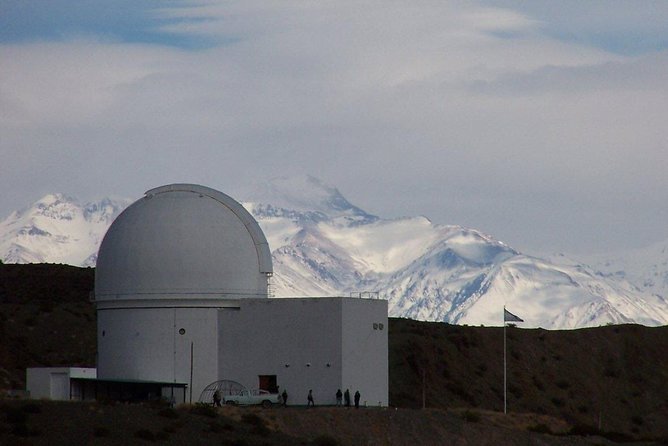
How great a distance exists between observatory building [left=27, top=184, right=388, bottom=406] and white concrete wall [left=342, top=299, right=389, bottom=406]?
5cm

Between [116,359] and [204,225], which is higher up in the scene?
[204,225]

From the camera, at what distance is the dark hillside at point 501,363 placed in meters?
89.8

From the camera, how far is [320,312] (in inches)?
2616

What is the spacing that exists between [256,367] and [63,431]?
59.6 ft

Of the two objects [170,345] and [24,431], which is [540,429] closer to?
[170,345]

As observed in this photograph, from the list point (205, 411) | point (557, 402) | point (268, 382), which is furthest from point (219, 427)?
point (557, 402)

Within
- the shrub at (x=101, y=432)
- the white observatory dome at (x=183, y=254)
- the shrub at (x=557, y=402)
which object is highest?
the white observatory dome at (x=183, y=254)

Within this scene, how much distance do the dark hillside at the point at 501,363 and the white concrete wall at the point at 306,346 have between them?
61.9 feet

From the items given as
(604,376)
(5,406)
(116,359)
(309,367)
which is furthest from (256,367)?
(604,376)

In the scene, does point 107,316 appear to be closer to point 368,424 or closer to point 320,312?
point 320,312

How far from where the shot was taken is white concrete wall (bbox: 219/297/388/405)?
66.0 m

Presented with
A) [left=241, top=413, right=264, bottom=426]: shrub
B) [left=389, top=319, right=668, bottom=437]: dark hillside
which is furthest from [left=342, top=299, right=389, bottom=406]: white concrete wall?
[left=389, top=319, right=668, bottom=437]: dark hillside

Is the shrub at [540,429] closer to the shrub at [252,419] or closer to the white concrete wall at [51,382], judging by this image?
the shrub at [252,419]

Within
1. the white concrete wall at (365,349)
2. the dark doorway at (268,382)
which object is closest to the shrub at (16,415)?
the dark doorway at (268,382)
